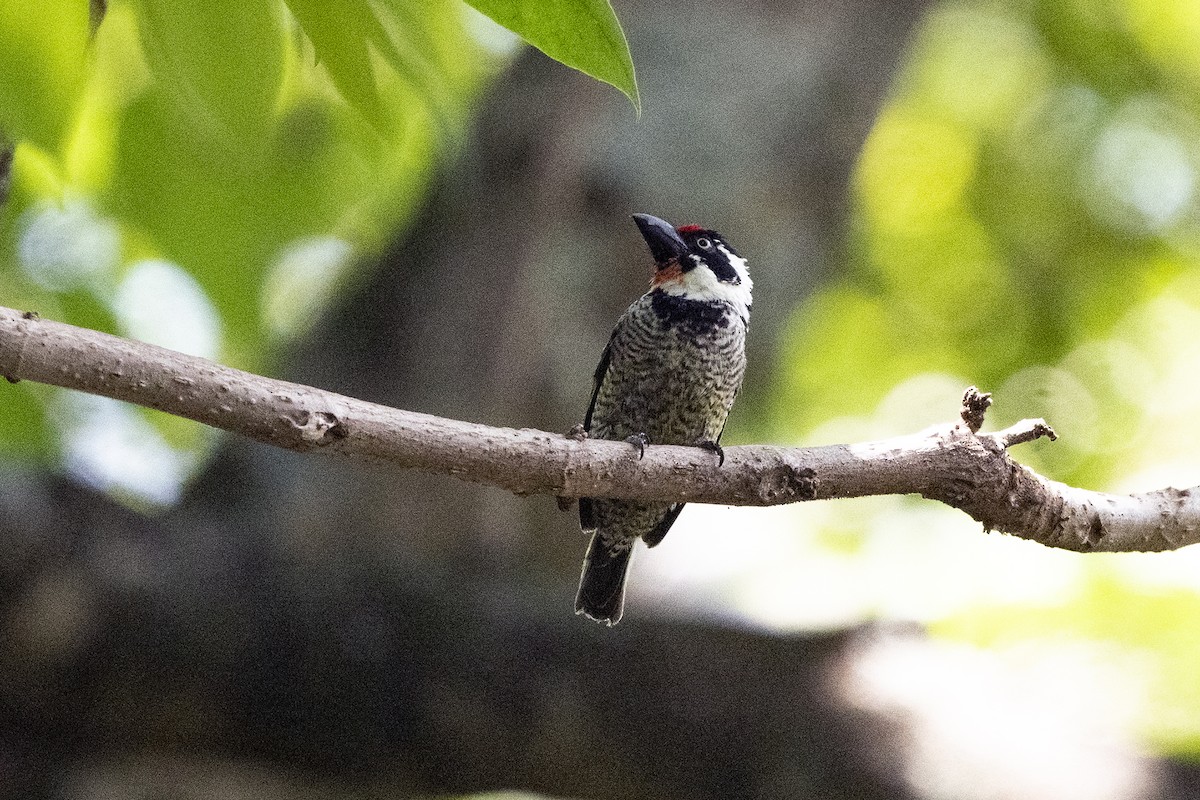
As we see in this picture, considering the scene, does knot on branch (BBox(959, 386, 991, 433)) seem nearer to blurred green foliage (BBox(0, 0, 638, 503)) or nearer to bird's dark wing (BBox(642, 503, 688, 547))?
blurred green foliage (BBox(0, 0, 638, 503))

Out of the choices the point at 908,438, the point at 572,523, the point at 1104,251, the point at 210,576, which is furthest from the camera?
the point at 1104,251

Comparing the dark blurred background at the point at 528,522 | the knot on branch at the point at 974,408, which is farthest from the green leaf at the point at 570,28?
the knot on branch at the point at 974,408

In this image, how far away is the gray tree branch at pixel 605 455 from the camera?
1.57 metres

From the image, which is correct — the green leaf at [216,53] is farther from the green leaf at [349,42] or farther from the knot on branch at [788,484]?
the knot on branch at [788,484]

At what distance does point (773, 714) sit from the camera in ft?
11.6

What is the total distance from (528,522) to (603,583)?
0.67 meters

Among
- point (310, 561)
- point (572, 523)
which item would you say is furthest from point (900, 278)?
point (310, 561)

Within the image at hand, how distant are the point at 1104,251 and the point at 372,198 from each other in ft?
15.6

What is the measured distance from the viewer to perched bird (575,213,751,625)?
395 cm

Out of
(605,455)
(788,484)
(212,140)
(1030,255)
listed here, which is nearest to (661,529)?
(788,484)

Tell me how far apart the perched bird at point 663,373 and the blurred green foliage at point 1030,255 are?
1.90 metres

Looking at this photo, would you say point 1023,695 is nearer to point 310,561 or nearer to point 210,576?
point 310,561

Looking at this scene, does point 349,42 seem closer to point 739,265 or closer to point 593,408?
point 593,408

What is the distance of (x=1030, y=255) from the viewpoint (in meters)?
7.02
